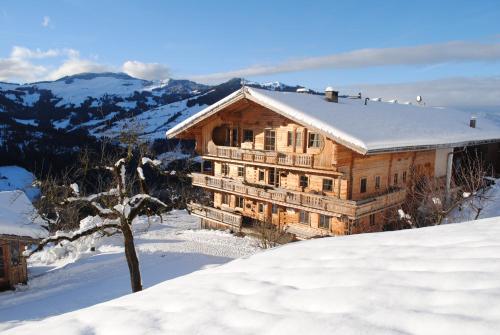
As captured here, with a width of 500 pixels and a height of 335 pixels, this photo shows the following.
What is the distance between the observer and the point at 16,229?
18047 mm

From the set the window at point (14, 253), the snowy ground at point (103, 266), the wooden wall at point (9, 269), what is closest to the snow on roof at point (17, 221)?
the wooden wall at point (9, 269)

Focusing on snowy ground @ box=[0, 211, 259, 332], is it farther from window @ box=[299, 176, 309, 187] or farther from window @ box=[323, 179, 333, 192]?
window @ box=[323, 179, 333, 192]

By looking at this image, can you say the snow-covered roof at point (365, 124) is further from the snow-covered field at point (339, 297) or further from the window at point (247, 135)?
the snow-covered field at point (339, 297)

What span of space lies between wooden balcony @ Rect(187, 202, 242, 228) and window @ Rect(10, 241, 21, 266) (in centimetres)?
1163

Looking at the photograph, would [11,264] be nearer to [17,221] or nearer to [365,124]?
[17,221]

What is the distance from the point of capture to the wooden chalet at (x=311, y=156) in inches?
807

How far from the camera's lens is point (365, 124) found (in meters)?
21.7

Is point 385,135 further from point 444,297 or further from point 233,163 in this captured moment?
point 444,297

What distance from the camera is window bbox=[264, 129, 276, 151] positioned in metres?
24.6

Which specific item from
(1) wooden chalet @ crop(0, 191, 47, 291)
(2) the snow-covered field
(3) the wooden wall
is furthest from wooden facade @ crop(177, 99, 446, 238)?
(2) the snow-covered field

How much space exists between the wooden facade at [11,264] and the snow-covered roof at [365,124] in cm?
1243

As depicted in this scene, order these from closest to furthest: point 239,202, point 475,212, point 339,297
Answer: point 339,297, point 475,212, point 239,202

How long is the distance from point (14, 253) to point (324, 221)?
17.6 metres

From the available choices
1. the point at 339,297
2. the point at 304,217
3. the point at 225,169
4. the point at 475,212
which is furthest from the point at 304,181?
the point at 339,297
